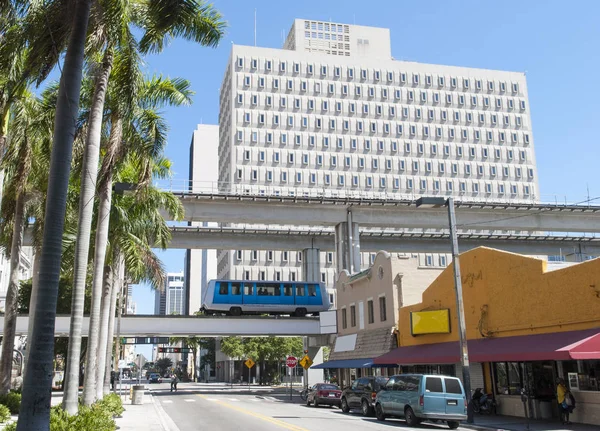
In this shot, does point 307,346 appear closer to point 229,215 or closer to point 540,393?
point 229,215

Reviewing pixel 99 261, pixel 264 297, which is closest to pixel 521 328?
pixel 99 261

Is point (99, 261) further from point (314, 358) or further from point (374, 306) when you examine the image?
point (314, 358)

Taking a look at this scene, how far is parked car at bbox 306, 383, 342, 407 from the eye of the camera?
112 feet

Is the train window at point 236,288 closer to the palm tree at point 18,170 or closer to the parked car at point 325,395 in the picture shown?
the parked car at point 325,395

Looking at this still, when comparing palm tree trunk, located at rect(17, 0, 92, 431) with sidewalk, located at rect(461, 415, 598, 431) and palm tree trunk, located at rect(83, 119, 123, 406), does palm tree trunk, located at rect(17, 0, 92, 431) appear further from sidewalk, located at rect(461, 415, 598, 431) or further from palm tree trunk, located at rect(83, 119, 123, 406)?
sidewalk, located at rect(461, 415, 598, 431)

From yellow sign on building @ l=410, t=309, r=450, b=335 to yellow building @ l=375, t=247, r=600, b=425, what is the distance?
50 mm

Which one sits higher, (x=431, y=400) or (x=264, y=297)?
(x=264, y=297)

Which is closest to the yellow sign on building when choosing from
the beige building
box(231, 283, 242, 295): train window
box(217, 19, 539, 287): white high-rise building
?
the beige building

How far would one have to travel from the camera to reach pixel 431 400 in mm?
21781

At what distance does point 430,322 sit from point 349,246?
19.5m

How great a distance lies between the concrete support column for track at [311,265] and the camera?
60.2 metres

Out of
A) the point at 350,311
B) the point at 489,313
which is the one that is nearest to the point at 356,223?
the point at 350,311

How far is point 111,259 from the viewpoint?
88.1ft

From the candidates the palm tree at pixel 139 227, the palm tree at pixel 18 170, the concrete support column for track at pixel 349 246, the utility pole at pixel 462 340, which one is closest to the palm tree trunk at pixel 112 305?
the palm tree at pixel 139 227
